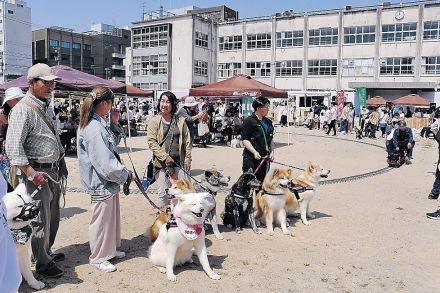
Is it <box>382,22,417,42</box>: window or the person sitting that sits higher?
<box>382,22,417,42</box>: window

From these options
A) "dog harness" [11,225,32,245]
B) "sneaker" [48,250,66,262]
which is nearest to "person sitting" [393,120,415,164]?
"sneaker" [48,250,66,262]

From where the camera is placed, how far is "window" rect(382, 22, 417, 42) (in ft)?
128

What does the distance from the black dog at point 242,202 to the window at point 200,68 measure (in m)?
44.4

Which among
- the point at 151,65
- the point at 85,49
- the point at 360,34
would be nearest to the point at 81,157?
the point at 360,34

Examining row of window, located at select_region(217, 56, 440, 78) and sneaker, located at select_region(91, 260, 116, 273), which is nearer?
sneaker, located at select_region(91, 260, 116, 273)

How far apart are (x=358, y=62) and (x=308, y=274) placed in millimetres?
40924

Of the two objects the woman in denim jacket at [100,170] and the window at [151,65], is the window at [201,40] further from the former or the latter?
the woman in denim jacket at [100,170]

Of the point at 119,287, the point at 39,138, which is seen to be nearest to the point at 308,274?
the point at 119,287

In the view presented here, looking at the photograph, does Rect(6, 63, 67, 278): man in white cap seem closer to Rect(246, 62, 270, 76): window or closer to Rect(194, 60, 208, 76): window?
Result: Rect(246, 62, 270, 76): window

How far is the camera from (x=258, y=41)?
1871 inches

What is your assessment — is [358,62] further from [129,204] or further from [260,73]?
[129,204]

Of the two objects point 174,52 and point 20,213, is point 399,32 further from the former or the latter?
point 20,213

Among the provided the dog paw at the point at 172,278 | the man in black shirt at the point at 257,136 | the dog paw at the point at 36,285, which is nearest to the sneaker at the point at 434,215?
the man in black shirt at the point at 257,136

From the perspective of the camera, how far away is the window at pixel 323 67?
140 ft
